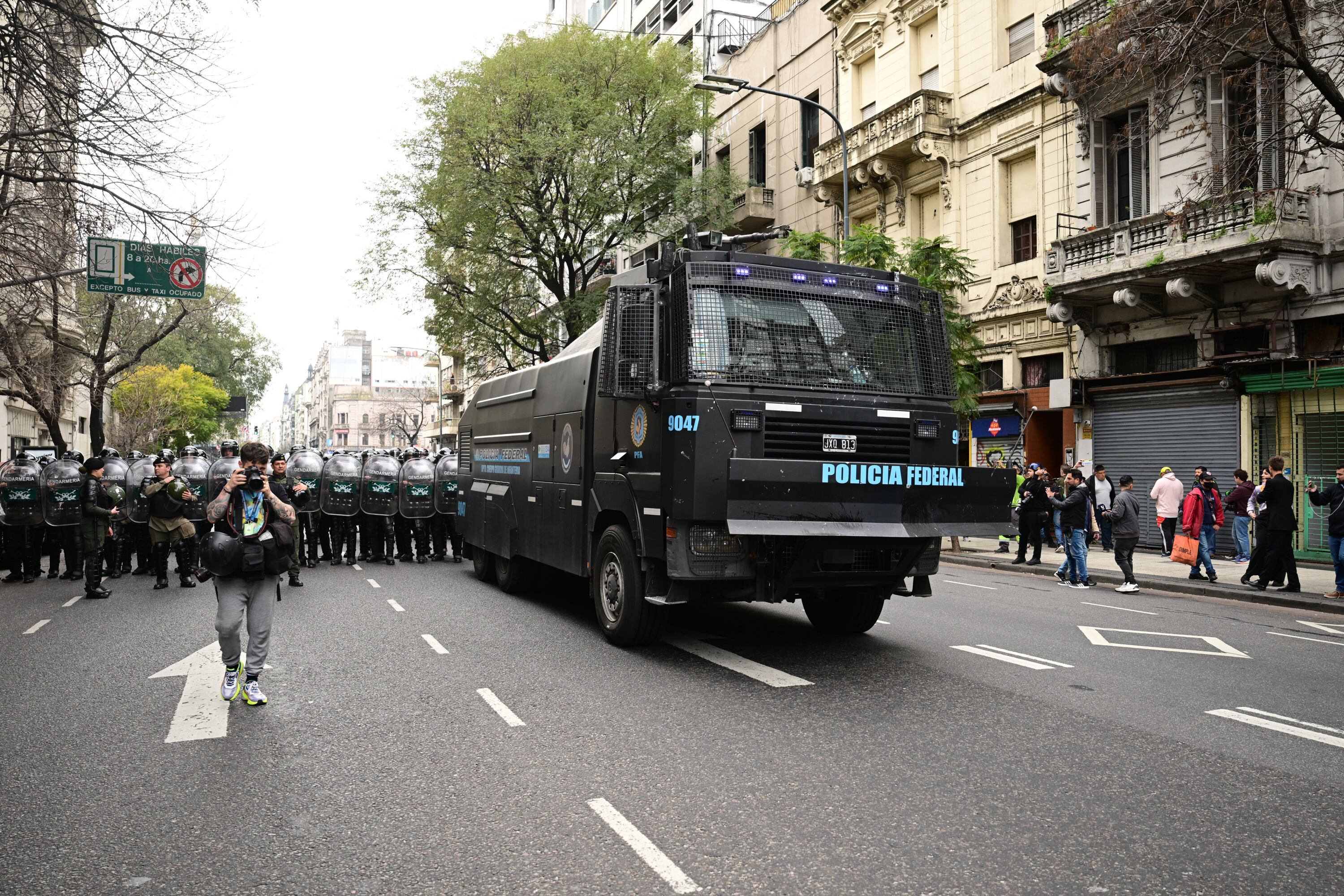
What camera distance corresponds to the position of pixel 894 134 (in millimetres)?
27312

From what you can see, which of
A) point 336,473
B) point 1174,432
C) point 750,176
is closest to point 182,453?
point 336,473

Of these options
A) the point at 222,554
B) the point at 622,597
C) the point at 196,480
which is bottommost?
the point at 622,597

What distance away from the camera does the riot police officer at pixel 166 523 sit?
1432 centimetres

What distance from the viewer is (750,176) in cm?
3572

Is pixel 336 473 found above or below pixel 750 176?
below

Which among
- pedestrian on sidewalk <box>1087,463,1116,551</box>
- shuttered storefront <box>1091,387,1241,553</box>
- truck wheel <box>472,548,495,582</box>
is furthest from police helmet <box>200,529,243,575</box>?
shuttered storefront <box>1091,387,1241,553</box>

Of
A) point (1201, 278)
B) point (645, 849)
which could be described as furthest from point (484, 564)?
point (1201, 278)

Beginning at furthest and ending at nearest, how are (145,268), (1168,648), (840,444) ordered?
(145,268)
(1168,648)
(840,444)

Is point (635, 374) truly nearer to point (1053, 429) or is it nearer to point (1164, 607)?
point (1164, 607)

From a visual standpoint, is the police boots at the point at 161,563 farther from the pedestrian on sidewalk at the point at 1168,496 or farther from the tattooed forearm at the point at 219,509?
the pedestrian on sidewalk at the point at 1168,496

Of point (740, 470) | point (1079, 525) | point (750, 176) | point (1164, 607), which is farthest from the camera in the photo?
point (750, 176)

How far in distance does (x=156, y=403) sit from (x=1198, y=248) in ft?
156

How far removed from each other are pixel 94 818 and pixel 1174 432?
20.6 metres

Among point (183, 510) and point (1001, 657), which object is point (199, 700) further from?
point (183, 510)
